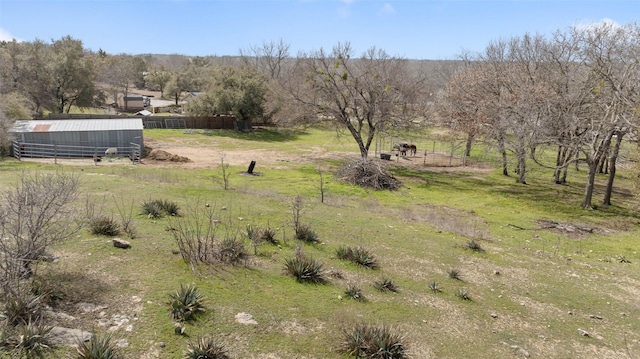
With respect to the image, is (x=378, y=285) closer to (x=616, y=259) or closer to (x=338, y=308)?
(x=338, y=308)

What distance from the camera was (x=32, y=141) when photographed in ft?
93.0

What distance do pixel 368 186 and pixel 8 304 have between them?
2108 centimetres

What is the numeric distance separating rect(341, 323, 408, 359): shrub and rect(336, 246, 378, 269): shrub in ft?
12.1

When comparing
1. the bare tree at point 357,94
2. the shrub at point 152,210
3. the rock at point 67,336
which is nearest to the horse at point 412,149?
the bare tree at point 357,94

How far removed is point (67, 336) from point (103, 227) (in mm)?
4362

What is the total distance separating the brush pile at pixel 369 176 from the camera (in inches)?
1005

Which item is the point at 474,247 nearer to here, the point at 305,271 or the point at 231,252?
the point at 305,271

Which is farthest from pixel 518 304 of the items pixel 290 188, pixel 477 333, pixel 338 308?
pixel 290 188

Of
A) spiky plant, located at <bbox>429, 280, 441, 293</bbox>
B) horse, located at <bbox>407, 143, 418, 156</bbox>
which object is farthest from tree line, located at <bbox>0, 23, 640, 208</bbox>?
spiky plant, located at <bbox>429, 280, 441, 293</bbox>

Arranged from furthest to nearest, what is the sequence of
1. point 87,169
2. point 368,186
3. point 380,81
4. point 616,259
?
point 380,81
point 368,186
point 87,169
point 616,259

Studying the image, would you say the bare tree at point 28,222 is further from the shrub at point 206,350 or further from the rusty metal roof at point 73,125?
the rusty metal roof at point 73,125

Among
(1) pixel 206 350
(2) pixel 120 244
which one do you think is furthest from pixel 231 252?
(1) pixel 206 350

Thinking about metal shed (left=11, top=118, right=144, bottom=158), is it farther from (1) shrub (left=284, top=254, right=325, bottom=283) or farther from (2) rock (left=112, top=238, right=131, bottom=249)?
(1) shrub (left=284, top=254, right=325, bottom=283)

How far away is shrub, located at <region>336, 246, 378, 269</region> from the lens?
10.4m
